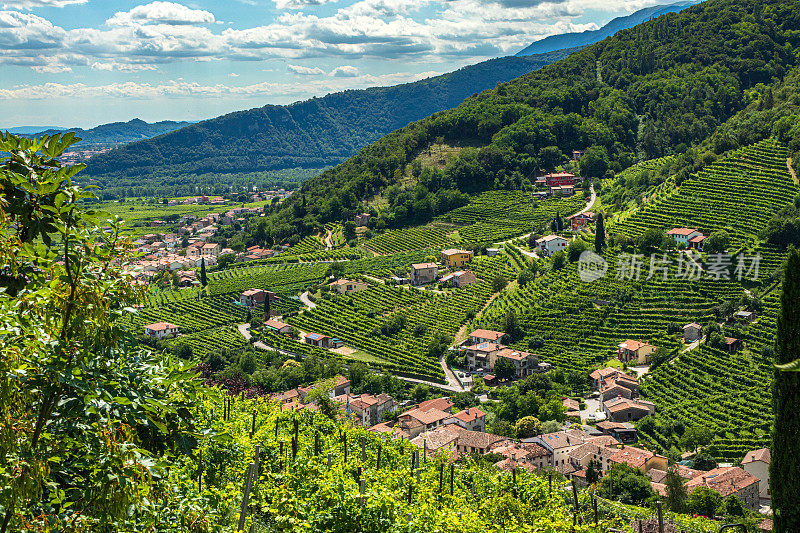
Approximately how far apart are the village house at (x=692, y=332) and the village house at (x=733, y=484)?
11766 millimetres

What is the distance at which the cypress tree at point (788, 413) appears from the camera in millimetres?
9875

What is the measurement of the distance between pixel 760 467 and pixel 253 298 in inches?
1460

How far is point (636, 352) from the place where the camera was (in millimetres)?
35062

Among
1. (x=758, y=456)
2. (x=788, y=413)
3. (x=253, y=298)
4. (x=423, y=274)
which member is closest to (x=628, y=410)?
(x=758, y=456)

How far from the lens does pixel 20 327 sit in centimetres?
400

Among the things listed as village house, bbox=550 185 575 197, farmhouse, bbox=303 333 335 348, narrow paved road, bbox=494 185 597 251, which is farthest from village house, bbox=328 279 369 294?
village house, bbox=550 185 575 197

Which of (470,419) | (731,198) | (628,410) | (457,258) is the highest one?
(731,198)

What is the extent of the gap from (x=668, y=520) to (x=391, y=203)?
5304cm

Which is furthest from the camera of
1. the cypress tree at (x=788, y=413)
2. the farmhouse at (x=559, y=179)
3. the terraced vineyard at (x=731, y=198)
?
the farmhouse at (x=559, y=179)

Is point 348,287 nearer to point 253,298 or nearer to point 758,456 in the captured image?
point 253,298

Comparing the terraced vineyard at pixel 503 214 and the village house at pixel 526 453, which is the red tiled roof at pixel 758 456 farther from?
the terraced vineyard at pixel 503 214

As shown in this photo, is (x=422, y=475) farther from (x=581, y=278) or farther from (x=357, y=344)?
(x=581, y=278)

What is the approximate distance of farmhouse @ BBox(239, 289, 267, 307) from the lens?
51.4 metres

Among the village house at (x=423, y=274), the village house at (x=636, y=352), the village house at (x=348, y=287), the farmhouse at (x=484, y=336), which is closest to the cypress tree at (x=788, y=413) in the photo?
the village house at (x=636, y=352)
